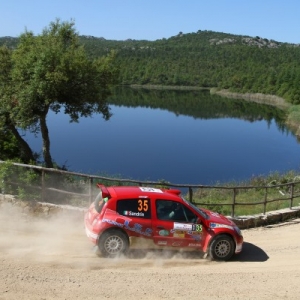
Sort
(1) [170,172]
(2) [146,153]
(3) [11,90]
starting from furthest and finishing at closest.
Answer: (2) [146,153] < (1) [170,172] < (3) [11,90]

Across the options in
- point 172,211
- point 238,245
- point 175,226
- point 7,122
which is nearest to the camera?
point 175,226

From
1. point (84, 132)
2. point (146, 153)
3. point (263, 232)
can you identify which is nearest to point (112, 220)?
point (263, 232)

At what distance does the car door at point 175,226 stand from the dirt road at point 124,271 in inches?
15.8

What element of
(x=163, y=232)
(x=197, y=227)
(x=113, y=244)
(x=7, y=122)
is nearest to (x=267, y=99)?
(x=7, y=122)

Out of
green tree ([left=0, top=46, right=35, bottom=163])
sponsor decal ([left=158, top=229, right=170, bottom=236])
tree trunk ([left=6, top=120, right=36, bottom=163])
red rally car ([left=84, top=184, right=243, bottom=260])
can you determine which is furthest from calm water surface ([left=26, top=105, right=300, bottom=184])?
sponsor decal ([left=158, top=229, right=170, bottom=236])

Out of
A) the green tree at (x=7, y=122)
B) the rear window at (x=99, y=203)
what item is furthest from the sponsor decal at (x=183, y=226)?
the green tree at (x=7, y=122)

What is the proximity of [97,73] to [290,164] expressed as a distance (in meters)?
25.9

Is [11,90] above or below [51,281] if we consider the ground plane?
above

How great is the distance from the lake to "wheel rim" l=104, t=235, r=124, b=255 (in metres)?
17.1

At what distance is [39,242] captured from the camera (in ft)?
35.6

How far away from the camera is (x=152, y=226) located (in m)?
10.3

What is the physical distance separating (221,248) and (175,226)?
127 cm

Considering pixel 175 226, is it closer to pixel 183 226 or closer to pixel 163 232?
pixel 183 226

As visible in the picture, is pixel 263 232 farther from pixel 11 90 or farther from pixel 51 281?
pixel 11 90
